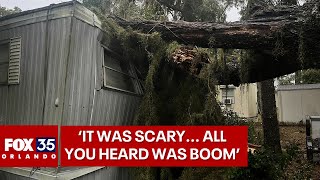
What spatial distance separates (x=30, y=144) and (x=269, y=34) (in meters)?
4.40

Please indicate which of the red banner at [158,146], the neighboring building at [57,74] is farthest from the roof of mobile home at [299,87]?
the neighboring building at [57,74]

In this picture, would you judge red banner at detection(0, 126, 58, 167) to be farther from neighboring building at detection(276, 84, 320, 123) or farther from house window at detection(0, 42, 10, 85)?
neighboring building at detection(276, 84, 320, 123)

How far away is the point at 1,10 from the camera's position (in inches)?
665

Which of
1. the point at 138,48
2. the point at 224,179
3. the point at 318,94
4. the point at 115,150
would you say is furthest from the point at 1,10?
the point at 318,94

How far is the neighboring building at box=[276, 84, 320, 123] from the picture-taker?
19688 millimetres

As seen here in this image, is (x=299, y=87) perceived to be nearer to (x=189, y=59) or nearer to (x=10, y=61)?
(x=189, y=59)

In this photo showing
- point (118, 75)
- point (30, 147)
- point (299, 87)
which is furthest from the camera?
point (299, 87)

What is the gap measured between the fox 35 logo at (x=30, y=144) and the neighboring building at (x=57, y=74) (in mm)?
280

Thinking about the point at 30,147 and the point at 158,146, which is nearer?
the point at 30,147

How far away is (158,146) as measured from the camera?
482 centimetres

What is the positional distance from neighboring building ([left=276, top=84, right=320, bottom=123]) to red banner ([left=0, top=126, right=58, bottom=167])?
1931 centimetres

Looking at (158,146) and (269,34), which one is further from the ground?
(269,34)

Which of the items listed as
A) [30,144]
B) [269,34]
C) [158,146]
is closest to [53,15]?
[30,144]

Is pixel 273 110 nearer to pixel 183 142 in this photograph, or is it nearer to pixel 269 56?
pixel 269 56
